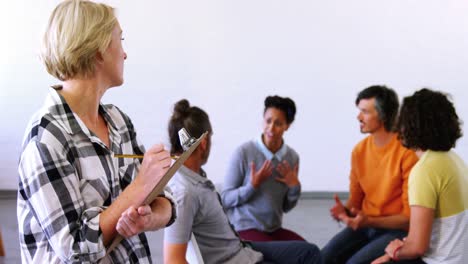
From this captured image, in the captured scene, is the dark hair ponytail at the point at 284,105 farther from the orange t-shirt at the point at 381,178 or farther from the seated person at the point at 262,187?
the orange t-shirt at the point at 381,178

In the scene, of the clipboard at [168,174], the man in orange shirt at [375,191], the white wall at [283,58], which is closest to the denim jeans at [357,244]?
the man in orange shirt at [375,191]

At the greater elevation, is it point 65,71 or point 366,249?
point 65,71

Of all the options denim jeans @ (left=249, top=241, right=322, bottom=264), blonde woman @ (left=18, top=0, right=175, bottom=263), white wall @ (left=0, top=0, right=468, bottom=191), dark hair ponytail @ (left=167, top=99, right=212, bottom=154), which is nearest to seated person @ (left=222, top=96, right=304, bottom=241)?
denim jeans @ (left=249, top=241, right=322, bottom=264)

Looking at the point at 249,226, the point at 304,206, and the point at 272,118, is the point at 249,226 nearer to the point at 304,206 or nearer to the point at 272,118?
the point at 272,118

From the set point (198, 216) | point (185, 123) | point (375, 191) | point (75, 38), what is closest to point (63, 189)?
point (75, 38)

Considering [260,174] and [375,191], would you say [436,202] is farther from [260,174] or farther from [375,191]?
[260,174]

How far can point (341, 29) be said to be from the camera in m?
5.12

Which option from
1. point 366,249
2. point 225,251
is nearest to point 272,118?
point 366,249

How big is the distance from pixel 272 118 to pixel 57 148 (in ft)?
7.14

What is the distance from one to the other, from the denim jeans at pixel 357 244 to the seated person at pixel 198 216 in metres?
0.44

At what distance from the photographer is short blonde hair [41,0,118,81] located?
4.50 feet

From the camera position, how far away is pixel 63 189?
1.30 m

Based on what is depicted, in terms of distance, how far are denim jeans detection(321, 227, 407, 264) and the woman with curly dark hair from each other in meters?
0.35

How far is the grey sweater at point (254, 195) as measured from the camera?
10.2 feet
